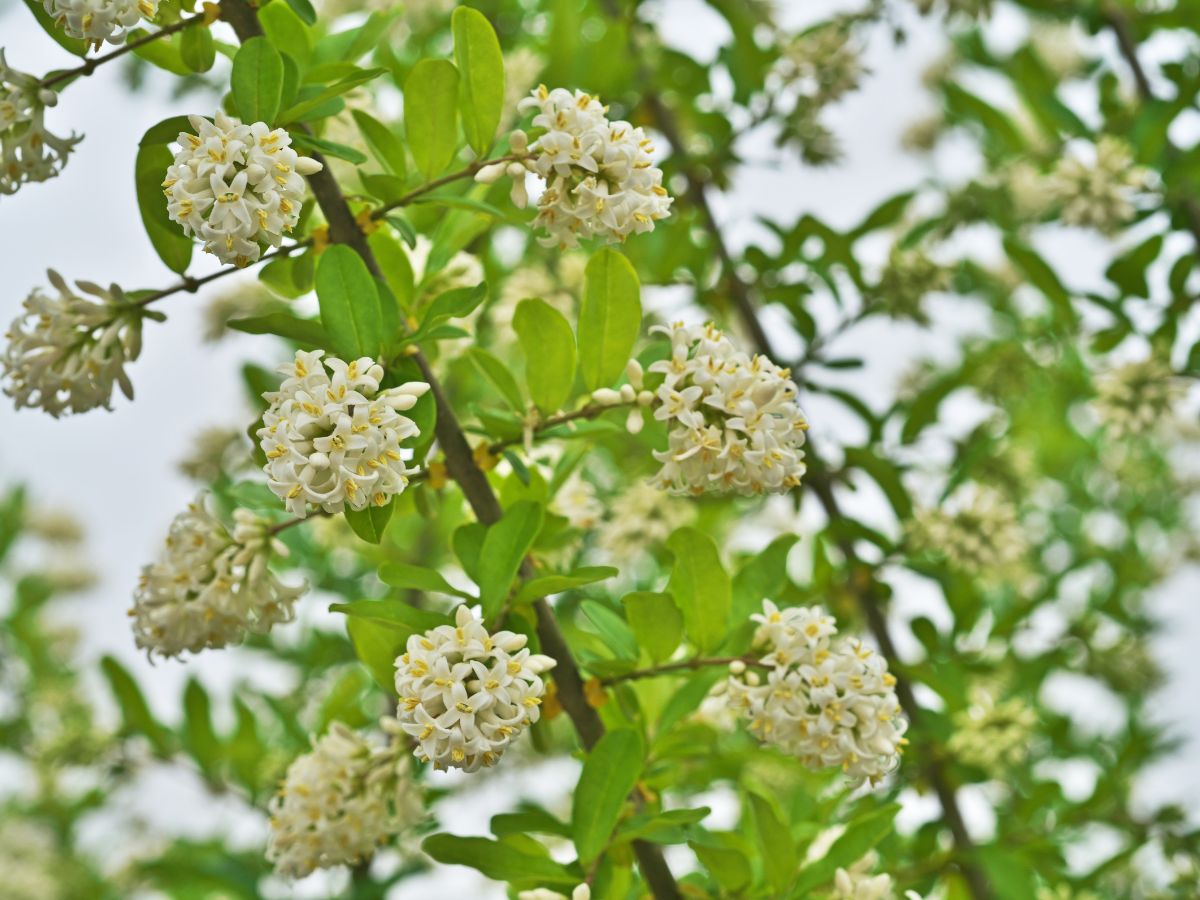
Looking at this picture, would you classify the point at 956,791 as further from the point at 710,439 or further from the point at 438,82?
the point at 438,82

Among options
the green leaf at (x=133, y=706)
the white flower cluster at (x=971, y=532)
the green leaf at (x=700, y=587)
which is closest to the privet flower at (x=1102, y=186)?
the white flower cluster at (x=971, y=532)

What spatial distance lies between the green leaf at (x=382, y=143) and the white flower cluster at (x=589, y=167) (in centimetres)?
13

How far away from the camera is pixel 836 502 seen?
1.39 metres

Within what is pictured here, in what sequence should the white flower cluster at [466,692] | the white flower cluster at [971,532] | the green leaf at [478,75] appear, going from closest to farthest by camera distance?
the white flower cluster at [466,692], the green leaf at [478,75], the white flower cluster at [971,532]

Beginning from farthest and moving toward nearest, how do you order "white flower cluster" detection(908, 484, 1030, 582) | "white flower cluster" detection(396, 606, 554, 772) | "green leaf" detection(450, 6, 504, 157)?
1. "white flower cluster" detection(908, 484, 1030, 582)
2. "green leaf" detection(450, 6, 504, 157)
3. "white flower cluster" detection(396, 606, 554, 772)

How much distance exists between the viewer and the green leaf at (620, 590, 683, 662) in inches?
33.5

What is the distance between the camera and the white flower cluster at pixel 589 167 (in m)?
0.77

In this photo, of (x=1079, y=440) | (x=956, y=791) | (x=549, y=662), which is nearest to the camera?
(x=549, y=662)

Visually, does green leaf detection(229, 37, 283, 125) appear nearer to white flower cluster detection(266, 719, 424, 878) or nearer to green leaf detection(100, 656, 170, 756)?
white flower cluster detection(266, 719, 424, 878)

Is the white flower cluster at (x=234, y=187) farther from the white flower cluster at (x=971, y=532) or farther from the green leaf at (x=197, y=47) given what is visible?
the white flower cluster at (x=971, y=532)

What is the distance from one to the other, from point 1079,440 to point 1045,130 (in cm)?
72

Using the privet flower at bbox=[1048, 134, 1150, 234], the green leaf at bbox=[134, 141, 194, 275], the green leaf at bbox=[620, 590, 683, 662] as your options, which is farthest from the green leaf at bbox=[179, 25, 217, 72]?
the privet flower at bbox=[1048, 134, 1150, 234]

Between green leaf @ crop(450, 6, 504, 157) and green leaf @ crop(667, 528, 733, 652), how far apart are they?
1.03 ft

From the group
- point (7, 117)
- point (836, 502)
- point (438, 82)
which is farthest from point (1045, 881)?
point (7, 117)
